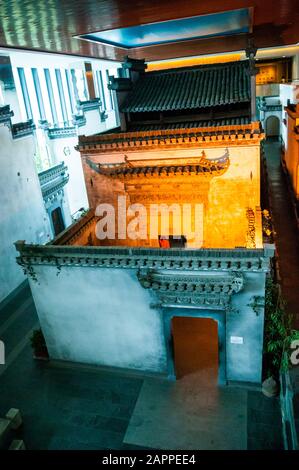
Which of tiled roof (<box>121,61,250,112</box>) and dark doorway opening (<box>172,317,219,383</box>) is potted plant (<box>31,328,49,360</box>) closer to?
dark doorway opening (<box>172,317,219,383</box>)

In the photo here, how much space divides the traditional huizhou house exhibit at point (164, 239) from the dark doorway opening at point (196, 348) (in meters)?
0.12

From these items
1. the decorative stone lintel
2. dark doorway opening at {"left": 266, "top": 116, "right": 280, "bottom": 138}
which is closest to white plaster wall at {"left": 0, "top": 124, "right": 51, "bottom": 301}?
the decorative stone lintel

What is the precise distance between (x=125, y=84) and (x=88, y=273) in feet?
34.9

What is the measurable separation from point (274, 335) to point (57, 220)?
16.1 meters

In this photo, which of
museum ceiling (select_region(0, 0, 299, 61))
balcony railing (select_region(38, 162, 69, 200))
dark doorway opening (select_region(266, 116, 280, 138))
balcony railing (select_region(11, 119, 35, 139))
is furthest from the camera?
dark doorway opening (select_region(266, 116, 280, 138))

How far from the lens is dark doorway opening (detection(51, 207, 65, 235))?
22.6 meters

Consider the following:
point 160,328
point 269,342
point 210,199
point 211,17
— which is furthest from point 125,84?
point 269,342

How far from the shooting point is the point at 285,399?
29.6 ft

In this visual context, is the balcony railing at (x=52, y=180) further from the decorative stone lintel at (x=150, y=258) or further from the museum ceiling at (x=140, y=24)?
the decorative stone lintel at (x=150, y=258)

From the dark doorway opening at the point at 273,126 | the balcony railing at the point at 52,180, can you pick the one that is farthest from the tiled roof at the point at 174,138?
the dark doorway opening at the point at 273,126

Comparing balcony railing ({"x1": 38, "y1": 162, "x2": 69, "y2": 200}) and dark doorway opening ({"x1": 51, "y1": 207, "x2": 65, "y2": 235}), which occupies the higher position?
balcony railing ({"x1": 38, "y1": 162, "x2": 69, "y2": 200})

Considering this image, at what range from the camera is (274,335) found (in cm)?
1047

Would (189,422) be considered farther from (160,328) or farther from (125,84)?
(125,84)

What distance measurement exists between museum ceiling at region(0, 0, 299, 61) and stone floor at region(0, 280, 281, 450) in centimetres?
1109
